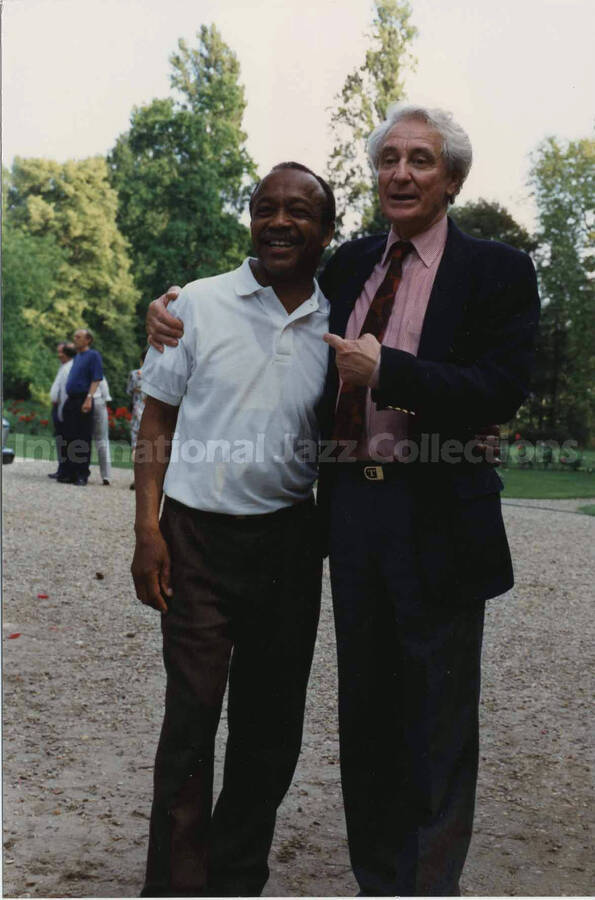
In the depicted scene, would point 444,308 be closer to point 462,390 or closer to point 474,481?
point 462,390

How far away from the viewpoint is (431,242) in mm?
2900

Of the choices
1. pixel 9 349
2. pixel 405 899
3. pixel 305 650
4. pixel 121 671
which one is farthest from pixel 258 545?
pixel 9 349

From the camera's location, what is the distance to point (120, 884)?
3.31 meters

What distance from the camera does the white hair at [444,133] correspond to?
280 centimetres

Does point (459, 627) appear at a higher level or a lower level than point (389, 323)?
lower

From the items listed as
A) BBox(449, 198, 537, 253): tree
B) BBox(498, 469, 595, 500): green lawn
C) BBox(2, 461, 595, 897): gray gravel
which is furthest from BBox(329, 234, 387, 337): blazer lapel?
BBox(449, 198, 537, 253): tree

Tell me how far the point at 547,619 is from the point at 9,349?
32745 millimetres

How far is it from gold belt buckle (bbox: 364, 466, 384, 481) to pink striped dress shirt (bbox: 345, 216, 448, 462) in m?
0.03

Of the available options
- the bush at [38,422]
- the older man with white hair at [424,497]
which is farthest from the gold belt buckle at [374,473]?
the bush at [38,422]

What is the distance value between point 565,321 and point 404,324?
23.4 m

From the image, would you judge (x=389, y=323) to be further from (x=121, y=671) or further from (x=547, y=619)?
(x=547, y=619)

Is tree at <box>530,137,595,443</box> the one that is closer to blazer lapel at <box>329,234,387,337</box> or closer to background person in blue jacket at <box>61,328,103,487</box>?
background person in blue jacket at <box>61,328,103,487</box>

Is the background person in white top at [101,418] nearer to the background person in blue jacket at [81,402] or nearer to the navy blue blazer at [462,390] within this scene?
the background person in blue jacket at [81,402]

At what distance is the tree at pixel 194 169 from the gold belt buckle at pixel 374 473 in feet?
58.9
